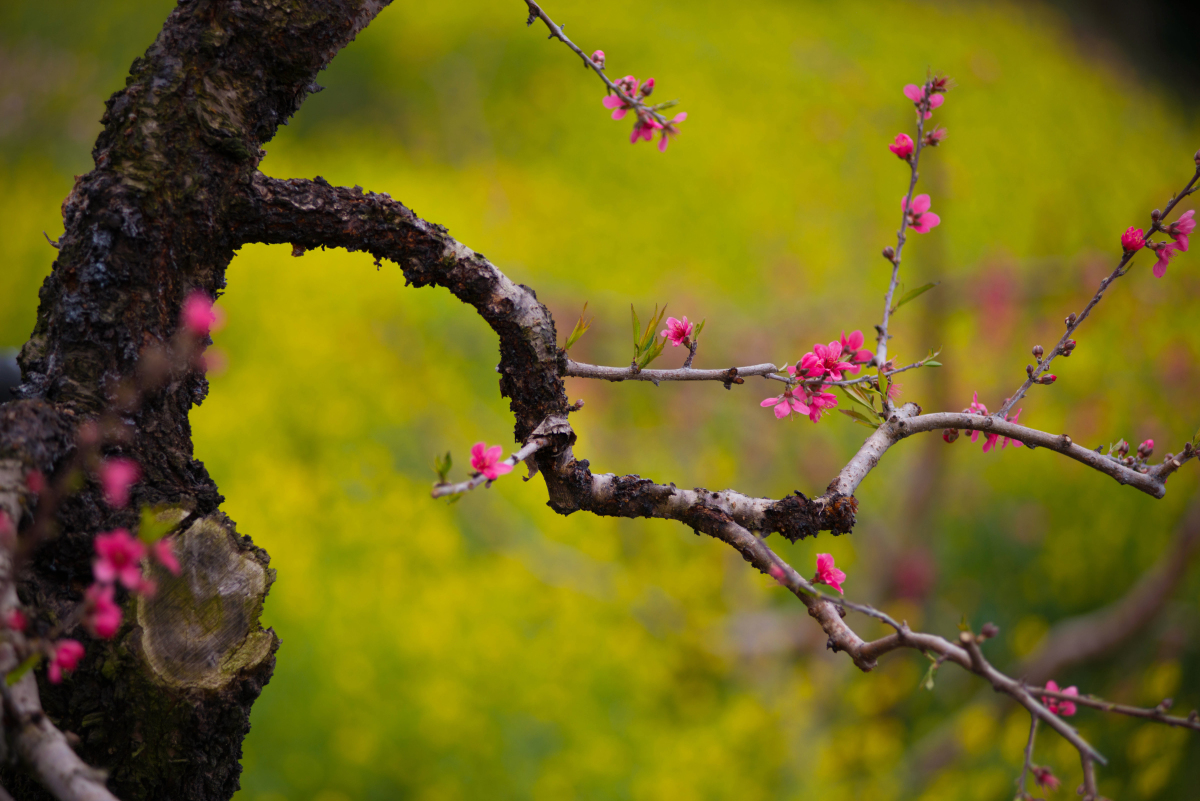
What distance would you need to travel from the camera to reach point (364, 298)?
4.38 metres

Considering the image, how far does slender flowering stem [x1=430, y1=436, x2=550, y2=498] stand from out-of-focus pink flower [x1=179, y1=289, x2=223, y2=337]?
329 mm

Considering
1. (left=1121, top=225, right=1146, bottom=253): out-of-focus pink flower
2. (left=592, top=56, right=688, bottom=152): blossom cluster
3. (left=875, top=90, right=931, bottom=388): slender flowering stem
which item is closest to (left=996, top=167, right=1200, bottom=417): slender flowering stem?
(left=1121, top=225, right=1146, bottom=253): out-of-focus pink flower

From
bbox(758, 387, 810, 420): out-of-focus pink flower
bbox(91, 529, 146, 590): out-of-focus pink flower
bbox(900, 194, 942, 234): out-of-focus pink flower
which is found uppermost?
bbox(900, 194, 942, 234): out-of-focus pink flower

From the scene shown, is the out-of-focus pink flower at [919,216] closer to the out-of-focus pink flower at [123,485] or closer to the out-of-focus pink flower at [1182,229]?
the out-of-focus pink flower at [1182,229]

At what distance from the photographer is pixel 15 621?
0.56 m

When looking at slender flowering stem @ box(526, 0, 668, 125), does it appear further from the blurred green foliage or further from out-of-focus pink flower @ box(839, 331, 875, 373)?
the blurred green foliage

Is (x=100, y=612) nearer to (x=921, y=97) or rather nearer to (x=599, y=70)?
(x=599, y=70)

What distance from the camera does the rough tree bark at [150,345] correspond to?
2.56 ft

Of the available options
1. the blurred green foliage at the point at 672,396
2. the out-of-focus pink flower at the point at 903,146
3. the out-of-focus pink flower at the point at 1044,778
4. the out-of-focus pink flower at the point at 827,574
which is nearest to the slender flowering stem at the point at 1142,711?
the out-of-focus pink flower at the point at 1044,778

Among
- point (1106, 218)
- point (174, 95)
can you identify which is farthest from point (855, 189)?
point (174, 95)

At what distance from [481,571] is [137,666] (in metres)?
2.47

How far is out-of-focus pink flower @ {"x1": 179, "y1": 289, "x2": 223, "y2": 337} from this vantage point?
2.54 feet

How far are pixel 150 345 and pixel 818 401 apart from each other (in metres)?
0.79

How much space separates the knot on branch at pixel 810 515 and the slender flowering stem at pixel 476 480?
28 cm
